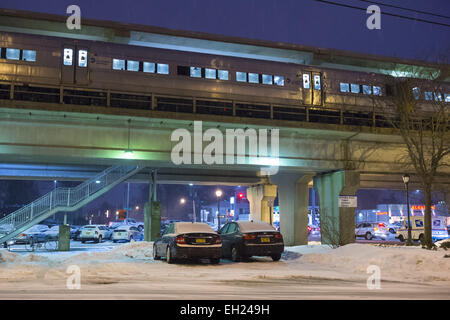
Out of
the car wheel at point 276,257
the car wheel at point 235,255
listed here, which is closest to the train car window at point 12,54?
the car wheel at point 235,255

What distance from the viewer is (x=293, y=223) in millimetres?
29672

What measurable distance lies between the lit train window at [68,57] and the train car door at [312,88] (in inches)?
484

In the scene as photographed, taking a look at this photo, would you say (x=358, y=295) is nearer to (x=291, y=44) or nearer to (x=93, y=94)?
(x=93, y=94)

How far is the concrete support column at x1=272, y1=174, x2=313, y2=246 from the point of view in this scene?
97.2ft

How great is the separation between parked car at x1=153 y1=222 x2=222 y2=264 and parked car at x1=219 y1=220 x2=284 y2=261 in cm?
111

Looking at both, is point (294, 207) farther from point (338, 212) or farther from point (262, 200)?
point (338, 212)

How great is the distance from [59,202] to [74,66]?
26.8 ft

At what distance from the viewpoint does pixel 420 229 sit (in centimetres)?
3709

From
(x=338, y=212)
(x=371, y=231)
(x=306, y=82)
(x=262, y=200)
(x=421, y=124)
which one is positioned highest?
(x=306, y=82)

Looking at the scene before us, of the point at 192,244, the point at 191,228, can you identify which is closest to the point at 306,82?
the point at 191,228

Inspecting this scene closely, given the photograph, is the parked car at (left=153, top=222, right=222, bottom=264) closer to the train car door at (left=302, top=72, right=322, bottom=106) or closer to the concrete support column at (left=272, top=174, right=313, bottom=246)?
the train car door at (left=302, top=72, right=322, bottom=106)

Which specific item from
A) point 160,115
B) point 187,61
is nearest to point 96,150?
point 160,115

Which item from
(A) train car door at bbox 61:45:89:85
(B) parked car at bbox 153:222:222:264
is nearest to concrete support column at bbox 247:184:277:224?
(A) train car door at bbox 61:45:89:85
